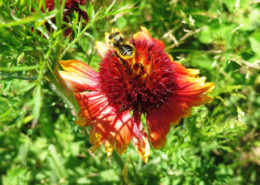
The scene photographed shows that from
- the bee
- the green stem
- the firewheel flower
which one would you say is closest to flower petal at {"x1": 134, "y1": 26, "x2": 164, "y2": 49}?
the firewheel flower

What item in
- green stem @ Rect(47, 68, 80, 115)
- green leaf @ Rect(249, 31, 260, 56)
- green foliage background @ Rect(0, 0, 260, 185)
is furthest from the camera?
green leaf @ Rect(249, 31, 260, 56)

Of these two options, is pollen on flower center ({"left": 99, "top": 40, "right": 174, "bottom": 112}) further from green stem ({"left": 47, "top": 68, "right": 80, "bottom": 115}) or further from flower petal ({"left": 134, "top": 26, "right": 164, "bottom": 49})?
green stem ({"left": 47, "top": 68, "right": 80, "bottom": 115})

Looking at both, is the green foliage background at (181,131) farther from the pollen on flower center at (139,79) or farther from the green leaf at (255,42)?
the pollen on flower center at (139,79)

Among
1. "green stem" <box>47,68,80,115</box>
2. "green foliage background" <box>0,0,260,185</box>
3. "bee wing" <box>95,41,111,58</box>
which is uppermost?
"bee wing" <box>95,41,111,58</box>

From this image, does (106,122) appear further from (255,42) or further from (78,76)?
(255,42)

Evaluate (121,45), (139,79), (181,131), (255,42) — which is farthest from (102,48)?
(255,42)

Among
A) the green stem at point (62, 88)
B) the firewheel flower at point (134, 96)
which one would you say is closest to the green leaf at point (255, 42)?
the firewheel flower at point (134, 96)
